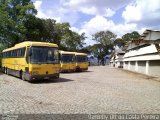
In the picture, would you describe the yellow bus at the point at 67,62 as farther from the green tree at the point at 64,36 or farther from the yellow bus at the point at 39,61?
the green tree at the point at 64,36

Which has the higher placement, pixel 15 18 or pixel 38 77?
pixel 15 18

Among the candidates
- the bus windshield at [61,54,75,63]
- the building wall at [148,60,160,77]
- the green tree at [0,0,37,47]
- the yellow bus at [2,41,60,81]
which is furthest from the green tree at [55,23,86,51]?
the yellow bus at [2,41,60,81]

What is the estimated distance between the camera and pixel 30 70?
18797 mm

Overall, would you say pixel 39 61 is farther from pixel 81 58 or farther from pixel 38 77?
pixel 81 58

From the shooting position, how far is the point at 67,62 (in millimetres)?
34469

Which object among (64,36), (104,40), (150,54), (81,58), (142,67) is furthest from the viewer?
(104,40)

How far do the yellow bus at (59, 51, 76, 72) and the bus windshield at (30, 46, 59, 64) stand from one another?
1356cm

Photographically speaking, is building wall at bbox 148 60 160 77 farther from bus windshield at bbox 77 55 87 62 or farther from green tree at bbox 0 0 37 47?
green tree at bbox 0 0 37 47

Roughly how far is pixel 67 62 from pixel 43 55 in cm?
1521

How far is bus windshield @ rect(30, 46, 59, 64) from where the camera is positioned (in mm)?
18922

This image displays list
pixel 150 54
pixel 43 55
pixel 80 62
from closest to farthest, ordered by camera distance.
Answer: pixel 43 55, pixel 150 54, pixel 80 62

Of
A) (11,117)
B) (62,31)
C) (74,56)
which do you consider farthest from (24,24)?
(11,117)

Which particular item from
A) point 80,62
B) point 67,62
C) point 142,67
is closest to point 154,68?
point 142,67

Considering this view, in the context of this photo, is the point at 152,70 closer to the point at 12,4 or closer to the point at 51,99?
the point at 51,99
